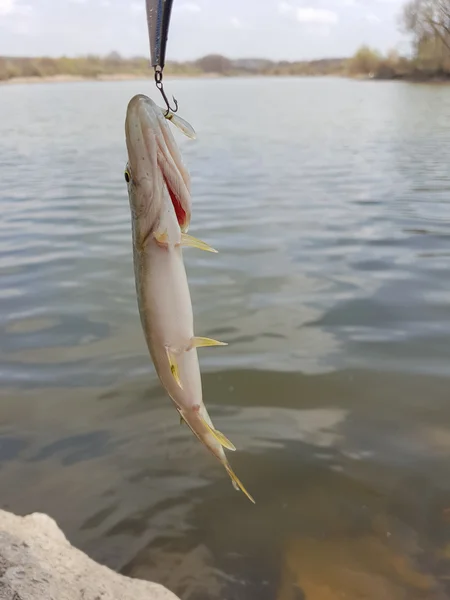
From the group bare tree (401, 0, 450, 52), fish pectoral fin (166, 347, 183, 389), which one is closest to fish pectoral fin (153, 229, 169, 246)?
fish pectoral fin (166, 347, 183, 389)

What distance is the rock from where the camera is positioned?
281 cm

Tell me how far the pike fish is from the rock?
1013 millimetres

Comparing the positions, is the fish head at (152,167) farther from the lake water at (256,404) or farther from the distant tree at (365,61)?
the distant tree at (365,61)

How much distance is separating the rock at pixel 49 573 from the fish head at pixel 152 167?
159 centimetres

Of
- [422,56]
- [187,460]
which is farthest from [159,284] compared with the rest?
[422,56]

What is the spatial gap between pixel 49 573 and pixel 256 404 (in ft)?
9.36

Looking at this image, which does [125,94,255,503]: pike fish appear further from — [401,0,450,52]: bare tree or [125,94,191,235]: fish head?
[401,0,450,52]: bare tree

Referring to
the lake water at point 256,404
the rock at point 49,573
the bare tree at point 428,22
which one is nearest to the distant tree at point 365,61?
the bare tree at point 428,22

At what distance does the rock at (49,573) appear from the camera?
2809 millimetres

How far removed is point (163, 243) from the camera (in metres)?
2.25

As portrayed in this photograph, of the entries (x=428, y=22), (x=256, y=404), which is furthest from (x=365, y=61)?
(x=256, y=404)

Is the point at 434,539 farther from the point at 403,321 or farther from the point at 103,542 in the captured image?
the point at 403,321

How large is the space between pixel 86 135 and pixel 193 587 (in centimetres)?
2440

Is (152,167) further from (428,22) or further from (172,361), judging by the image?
(428,22)
